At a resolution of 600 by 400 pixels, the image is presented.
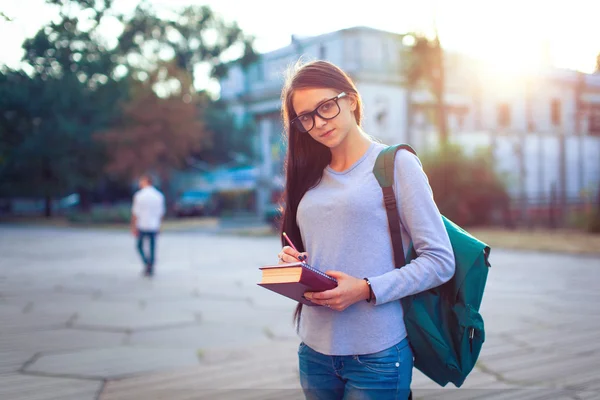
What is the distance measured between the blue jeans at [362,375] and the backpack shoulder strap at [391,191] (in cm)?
30

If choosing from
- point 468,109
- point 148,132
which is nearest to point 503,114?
point 468,109

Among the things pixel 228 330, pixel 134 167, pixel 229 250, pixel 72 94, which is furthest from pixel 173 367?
pixel 134 167

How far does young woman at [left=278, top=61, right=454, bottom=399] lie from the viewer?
1.88m

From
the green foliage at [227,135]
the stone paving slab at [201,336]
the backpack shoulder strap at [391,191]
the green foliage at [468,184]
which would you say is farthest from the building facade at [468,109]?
the backpack shoulder strap at [391,191]

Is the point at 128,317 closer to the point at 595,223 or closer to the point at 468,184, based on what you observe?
the point at 595,223

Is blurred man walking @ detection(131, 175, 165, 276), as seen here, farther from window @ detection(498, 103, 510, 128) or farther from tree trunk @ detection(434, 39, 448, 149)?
window @ detection(498, 103, 510, 128)

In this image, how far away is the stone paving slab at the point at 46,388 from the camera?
3.90 metres

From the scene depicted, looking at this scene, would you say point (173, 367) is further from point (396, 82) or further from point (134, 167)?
point (396, 82)

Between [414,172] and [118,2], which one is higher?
[118,2]

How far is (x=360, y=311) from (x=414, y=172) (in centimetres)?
48

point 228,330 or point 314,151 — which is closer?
point 314,151

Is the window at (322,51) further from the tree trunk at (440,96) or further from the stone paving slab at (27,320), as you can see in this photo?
the stone paving slab at (27,320)

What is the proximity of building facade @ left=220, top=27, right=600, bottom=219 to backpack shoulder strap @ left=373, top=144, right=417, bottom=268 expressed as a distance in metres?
28.7

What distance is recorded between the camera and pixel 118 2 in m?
4.57
